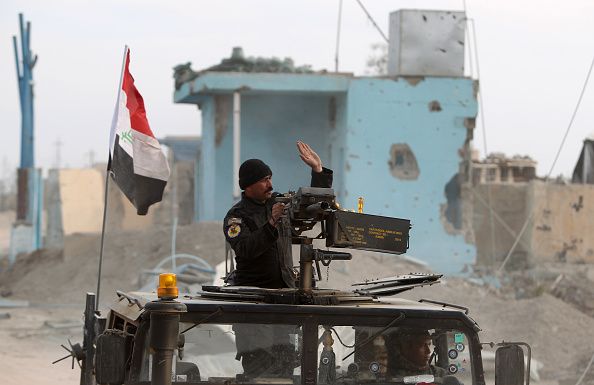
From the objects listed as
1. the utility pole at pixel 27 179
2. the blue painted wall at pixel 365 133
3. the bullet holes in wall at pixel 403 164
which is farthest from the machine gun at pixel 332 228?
the utility pole at pixel 27 179

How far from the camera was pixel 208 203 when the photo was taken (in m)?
22.1

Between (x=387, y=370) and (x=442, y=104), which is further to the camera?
(x=442, y=104)

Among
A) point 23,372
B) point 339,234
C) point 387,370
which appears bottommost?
point 23,372

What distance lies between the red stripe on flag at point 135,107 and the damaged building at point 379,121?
11.3m

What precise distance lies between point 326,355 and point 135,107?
4.28m

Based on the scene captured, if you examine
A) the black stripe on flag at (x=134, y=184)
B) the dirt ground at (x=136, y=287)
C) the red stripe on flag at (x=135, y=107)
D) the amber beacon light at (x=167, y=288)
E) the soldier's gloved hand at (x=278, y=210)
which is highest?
the red stripe on flag at (x=135, y=107)

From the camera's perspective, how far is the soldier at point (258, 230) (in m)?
5.66

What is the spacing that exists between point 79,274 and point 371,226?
17927mm

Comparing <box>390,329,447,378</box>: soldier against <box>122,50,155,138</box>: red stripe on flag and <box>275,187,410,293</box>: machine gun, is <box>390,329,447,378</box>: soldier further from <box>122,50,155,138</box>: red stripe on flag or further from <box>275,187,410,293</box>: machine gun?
<box>122,50,155,138</box>: red stripe on flag

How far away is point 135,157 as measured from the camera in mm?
8523

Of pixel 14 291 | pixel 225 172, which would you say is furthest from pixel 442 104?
pixel 14 291

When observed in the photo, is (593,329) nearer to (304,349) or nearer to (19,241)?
(304,349)

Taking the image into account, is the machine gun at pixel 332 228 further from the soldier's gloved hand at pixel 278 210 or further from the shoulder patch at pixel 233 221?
the shoulder patch at pixel 233 221

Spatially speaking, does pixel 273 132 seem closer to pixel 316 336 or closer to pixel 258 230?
pixel 258 230
